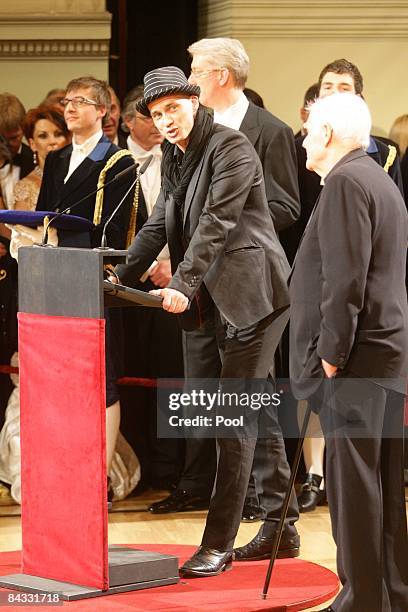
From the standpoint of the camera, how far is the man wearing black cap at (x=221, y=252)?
4.27m

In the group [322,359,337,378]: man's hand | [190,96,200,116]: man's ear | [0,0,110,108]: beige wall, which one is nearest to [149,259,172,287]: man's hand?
[190,96,200,116]: man's ear

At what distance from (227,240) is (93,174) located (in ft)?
4.92

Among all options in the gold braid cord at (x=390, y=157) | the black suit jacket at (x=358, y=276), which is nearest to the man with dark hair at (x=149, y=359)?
the gold braid cord at (x=390, y=157)

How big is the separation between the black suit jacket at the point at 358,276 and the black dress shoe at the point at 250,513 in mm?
1864

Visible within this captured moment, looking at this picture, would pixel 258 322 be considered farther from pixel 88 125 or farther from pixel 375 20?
pixel 375 20

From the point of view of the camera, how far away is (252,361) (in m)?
4.41

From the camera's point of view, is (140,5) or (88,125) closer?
(88,125)

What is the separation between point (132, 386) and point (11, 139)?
1.37 m

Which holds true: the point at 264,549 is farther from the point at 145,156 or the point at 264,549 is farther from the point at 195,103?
the point at 145,156

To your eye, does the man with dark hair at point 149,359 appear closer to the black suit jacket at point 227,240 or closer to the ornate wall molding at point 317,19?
the ornate wall molding at point 317,19

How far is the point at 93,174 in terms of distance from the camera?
5.74 metres

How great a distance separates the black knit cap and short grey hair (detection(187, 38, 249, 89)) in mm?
836

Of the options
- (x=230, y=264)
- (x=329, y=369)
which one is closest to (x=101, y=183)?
(x=230, y=264)

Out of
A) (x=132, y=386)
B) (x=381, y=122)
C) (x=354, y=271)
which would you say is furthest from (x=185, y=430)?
(x=354, y=271)
